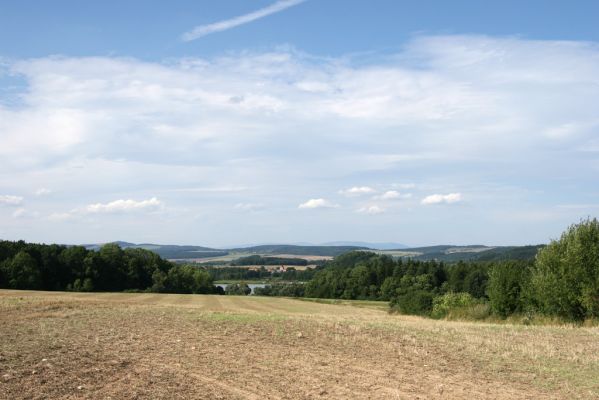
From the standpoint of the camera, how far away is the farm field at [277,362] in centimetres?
1142

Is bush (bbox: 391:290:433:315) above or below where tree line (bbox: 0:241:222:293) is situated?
below

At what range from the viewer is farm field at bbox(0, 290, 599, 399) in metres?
11.4

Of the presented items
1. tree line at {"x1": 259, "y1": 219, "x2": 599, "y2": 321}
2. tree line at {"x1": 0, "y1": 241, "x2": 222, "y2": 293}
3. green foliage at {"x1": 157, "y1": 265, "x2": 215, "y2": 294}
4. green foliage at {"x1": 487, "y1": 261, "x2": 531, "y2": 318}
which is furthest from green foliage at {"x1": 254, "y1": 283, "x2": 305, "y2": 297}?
green foliage at {"x1": 487, "y1": 261, "x2": 531, "y2": 318}

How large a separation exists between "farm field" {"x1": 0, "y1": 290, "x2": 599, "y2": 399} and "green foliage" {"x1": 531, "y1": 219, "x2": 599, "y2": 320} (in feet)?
58.7

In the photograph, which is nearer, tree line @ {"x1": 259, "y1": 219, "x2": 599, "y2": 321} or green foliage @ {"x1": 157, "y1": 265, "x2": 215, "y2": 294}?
tree line @ {"x1": 259, "y1": 219, "x2": 599, "y2": 321}

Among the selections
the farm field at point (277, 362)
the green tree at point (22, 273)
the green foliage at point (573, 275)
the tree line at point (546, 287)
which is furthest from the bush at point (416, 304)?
the green tree at point (22, 273)

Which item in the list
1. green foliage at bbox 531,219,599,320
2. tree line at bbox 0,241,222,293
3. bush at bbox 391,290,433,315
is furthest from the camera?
tree line at bbox 0,241,222,293

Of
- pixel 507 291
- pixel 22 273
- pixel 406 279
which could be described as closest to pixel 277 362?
pixel 507 291

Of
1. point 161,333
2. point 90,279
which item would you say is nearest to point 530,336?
point 161,333

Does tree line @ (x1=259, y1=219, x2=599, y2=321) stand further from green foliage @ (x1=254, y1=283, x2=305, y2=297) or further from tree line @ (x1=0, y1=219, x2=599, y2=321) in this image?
green foliage @ (x1=254, y1=283, x2=305, y2=297)

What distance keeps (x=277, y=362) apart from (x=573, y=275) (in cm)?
3292

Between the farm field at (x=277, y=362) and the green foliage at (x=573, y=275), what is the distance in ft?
58.7

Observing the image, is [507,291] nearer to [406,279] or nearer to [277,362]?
[277,362]

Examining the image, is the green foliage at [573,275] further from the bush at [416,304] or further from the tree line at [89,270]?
the tree line at [89,270]
